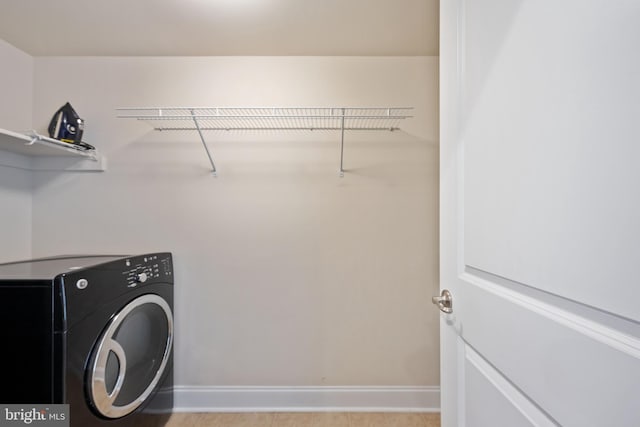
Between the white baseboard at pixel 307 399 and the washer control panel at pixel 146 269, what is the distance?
2.69ft

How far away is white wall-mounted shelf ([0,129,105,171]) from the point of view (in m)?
1.68

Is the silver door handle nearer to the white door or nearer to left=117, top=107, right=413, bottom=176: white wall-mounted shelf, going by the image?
the white door

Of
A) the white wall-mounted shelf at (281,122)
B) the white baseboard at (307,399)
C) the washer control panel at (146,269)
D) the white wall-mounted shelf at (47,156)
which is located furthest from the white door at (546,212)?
the white wall-mounted shelf at (47,156)

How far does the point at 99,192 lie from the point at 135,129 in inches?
18.9

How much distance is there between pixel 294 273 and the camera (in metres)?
1.99

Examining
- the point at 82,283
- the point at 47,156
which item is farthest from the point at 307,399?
the point at 47,156

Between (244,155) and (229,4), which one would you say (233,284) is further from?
(229,4)

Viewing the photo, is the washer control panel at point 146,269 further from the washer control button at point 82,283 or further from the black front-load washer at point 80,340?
the washer control button at point 82,283

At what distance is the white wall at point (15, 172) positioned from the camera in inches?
71.6

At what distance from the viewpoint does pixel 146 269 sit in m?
1.64

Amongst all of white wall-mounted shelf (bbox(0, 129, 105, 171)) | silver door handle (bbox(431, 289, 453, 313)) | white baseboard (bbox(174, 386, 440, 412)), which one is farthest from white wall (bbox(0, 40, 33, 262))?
silver door handle (bbox(431, 289, 453, 313))

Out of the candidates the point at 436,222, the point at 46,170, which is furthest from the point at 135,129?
the point at 436,222

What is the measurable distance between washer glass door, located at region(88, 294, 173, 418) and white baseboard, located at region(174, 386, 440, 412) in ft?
1.30

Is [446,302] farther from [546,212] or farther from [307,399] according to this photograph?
[307,399]
